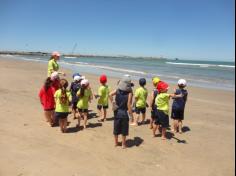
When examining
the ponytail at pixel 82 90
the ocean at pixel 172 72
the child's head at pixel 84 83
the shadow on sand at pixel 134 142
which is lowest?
the ocean at pixel 172 72

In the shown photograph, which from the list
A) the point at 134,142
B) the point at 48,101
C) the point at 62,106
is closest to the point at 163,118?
the point at 134,142

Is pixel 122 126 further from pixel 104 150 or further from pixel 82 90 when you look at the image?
pixel 82 90

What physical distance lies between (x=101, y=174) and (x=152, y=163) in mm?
1105

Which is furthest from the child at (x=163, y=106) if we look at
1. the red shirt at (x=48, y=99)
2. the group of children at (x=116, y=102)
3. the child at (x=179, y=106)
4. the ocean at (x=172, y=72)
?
the ocean at (x=172, y=72)

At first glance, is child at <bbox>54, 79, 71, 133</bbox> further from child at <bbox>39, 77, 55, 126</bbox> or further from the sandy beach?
child at <bbox>39, 77, 55, 126</bbox>

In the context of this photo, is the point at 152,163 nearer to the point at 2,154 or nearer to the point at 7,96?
the point at 2,154

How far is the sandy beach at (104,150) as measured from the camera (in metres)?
5.17

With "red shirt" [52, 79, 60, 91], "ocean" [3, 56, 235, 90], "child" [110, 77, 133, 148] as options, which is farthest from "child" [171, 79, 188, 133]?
"ocean" [3, 56, 235, 90]

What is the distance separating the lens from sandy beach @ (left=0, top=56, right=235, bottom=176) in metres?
5.17

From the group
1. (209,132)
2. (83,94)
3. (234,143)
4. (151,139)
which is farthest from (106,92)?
(234,143)

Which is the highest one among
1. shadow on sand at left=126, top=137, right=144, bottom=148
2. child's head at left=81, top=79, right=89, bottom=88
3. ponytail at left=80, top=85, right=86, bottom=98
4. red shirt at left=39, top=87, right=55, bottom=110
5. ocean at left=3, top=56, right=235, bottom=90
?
child's head at left=81, top=79, right=89, bottom=88

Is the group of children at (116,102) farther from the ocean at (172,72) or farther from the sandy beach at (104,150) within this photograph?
the ocean at (172,72)

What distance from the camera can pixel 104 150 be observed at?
612 centimetres

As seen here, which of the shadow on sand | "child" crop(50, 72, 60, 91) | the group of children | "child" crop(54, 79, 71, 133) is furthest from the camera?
"child" crop(50, 72, 60, 91)
